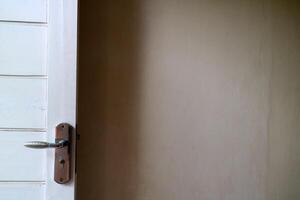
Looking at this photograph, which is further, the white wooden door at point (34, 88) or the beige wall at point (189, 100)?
the beige wall at point (189, 100)

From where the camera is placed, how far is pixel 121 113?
1.11 meters

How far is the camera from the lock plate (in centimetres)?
83

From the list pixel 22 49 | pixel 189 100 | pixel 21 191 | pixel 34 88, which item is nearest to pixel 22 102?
pixel 34 88

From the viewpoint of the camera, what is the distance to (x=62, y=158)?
0.83 m

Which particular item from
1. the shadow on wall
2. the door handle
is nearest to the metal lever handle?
the door handle

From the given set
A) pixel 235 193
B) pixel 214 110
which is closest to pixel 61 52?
pixel 214 110

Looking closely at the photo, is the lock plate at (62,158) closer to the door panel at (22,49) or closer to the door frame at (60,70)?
the door frame at (60,70)

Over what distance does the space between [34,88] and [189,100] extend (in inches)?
24.1

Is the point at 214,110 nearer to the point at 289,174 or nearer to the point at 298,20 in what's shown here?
the point at 289,174

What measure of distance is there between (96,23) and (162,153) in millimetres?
596

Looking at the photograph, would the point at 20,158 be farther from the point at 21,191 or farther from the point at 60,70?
the point at 60,70

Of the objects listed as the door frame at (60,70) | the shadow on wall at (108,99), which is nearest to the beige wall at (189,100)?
the shadow on wall at (108,99)

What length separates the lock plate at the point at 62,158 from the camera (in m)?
0.83

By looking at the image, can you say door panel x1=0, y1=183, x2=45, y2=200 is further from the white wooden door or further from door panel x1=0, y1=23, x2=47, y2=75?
door panel x1=0, y1=23, x2=47, y2=75
